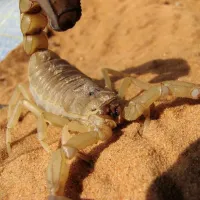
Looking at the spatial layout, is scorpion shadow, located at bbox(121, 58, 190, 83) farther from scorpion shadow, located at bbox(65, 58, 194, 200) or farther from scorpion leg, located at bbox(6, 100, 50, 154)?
scorpion leg, located at bbox(6, 100, 50, 154)

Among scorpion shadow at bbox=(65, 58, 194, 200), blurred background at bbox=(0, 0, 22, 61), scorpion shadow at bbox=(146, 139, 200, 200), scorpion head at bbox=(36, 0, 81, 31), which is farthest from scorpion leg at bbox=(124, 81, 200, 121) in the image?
blurred background at bbox=(0, 0, 22, 61)

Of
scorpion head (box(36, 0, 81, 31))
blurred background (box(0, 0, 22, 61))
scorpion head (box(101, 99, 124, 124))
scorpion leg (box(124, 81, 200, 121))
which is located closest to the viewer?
scorpion head (box(36, 0, 81, 31))

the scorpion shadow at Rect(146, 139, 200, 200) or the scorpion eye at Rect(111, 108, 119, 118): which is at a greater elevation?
the scorpion shadow at Rect(146, 139, 200, 200)

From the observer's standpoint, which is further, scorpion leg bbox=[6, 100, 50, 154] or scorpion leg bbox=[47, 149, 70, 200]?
scorpion leg bbox=[6, 100, 50, 154]

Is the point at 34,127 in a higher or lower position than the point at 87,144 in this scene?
lower

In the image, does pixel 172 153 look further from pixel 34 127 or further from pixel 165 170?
pixel 34 127

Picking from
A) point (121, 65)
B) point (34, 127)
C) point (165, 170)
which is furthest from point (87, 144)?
point (121, 65)

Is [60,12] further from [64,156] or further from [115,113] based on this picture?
[115,113]
